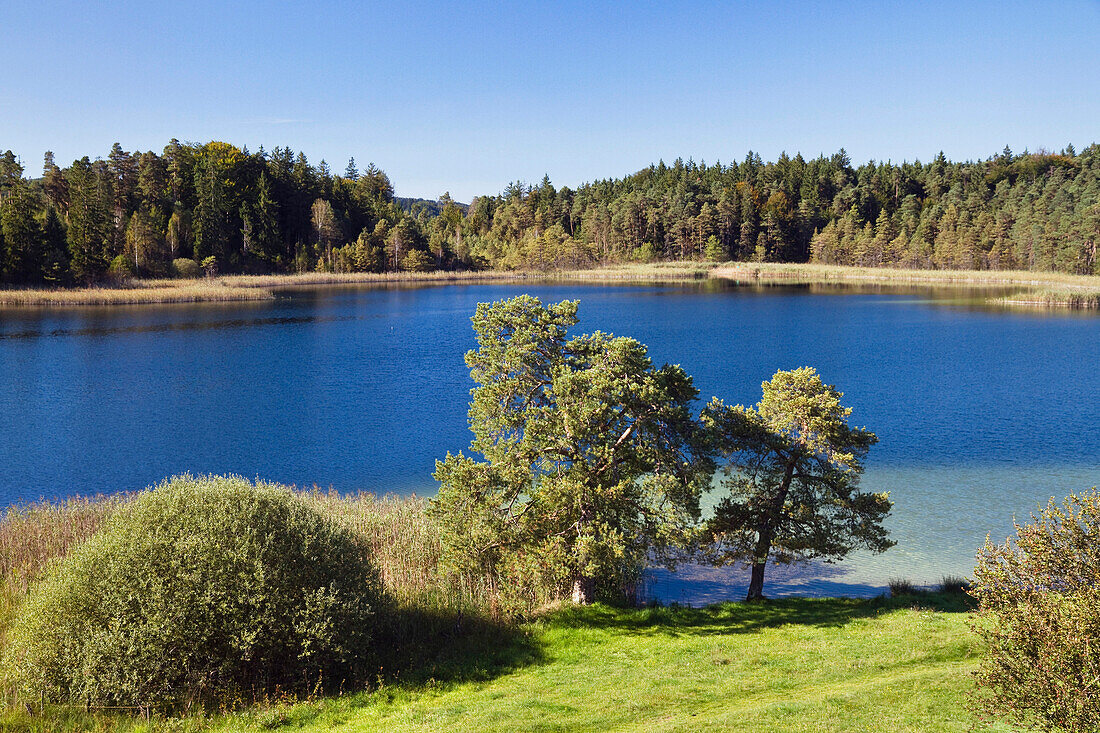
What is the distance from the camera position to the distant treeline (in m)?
105

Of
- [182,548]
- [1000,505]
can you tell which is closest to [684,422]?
[182,548]

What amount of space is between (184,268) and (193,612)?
363ft

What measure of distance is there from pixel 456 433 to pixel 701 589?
55.9 feet

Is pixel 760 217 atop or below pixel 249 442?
atop

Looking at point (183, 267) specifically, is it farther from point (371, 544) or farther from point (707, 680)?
point (707, 680)

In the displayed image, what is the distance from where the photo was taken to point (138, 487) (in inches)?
1033

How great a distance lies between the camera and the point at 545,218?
575 feet

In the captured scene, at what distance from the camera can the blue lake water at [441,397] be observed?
2589 centimetres

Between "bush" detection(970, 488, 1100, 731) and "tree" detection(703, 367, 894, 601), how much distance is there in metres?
8.04

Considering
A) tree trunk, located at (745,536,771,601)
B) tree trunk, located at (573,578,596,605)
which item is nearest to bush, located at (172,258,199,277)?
tree trunk, located at (573,578,596,605)

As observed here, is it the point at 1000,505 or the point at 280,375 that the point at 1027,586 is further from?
the point at 280,375

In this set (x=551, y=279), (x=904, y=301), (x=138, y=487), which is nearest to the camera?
(x=138, y=487)

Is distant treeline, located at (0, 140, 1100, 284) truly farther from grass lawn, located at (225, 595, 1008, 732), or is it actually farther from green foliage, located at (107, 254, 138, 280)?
grass lawn, located at (225, 595, 1008, 732)

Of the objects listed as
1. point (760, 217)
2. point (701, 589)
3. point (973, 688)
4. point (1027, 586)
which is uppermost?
point (760, 217)
